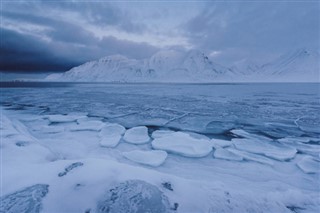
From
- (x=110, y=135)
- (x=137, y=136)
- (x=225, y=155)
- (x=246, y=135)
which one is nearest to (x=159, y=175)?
(x=225, y=155)

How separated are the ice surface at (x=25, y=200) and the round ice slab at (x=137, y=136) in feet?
8.53

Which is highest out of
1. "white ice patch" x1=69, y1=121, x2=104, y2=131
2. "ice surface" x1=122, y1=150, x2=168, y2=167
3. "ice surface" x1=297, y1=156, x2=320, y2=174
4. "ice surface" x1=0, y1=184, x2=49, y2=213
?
"ice surface" x1=0, y1=184, x2=49, y2=213

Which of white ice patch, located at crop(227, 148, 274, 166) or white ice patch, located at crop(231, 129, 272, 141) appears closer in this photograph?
white ice patch, located at crop(227, 148, 274, 166)

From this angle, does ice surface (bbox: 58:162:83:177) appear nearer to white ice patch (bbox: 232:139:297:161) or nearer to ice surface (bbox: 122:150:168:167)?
ice surface (bbox: 122:150:168:167)

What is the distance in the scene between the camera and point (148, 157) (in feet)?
12.8

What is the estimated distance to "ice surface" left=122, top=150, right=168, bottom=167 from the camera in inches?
146

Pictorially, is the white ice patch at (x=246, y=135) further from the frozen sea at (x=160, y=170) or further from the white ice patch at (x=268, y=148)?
the white ice patch at (x=268, y=148)

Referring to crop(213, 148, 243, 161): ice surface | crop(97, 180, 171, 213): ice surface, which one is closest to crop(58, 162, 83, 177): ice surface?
crop(97, 180, 171, 213): ice surface

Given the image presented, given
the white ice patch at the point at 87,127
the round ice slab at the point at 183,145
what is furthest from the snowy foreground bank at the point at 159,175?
the white ice patch at the point at 87,127

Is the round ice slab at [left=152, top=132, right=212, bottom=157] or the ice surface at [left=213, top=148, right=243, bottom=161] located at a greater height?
the round ice slab at [left=152, top=132, right=212, bottom=157]

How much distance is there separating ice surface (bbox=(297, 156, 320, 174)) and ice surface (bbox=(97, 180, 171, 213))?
293 cm

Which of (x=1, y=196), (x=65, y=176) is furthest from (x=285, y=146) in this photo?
(x=1, y=196)

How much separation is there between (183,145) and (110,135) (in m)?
2.14

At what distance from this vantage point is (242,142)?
4910mm
